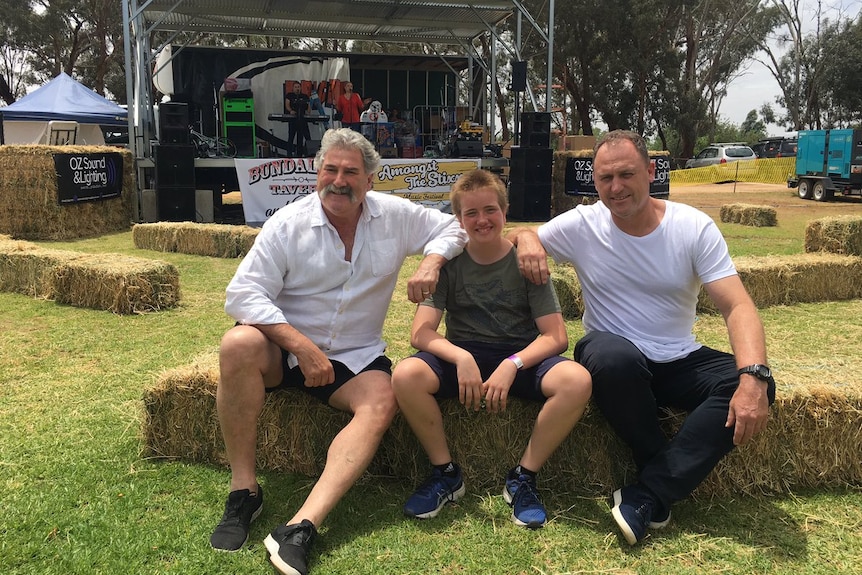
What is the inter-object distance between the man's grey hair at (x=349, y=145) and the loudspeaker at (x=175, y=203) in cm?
895

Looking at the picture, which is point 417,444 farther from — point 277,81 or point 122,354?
point 277,81

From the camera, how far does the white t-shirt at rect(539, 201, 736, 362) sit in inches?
95.7

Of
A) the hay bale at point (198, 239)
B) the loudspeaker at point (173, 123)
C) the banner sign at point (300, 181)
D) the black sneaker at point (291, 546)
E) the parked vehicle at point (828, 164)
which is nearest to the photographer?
the black sneaker at point (291, 546)

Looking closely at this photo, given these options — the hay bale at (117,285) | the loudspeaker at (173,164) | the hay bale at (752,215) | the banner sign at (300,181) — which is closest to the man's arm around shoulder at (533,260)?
the hay bale at (117,285)

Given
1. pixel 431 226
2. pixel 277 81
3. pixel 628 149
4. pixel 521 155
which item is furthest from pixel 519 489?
pixel 277 81

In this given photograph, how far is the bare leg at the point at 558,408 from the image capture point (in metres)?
2.28

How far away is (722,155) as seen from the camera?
2573 cm

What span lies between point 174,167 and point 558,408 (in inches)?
384

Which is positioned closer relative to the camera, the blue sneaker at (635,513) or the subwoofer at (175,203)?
the blue sneaker at (635,513)

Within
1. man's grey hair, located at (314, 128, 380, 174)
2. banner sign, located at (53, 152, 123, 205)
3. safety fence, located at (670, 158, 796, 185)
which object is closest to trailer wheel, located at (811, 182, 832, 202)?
safety fence, located at (670, 158, 796, 185)

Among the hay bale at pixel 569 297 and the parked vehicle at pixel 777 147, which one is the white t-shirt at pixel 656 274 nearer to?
the hay bale at pixel 569 297

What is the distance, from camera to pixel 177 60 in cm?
1462

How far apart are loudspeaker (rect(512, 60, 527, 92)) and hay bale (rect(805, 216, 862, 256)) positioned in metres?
6.78

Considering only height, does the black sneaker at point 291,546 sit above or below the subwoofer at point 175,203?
below
